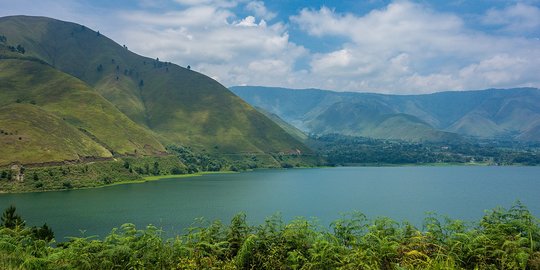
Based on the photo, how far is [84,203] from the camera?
10912 centimetres

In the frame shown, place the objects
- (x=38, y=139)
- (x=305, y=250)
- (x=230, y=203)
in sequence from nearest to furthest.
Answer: (x=305, y=250)
(x=230, y=203)
(x=38, y=139)

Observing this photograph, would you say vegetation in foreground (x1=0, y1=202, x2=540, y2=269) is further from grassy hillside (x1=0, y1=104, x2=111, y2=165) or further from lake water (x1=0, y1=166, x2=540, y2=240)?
grassy hillside (x1=0, y1=104, x2=111, y2=165)

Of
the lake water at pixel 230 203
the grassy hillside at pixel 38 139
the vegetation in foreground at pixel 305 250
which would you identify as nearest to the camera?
the vegetation in foreground at pixel 305 250

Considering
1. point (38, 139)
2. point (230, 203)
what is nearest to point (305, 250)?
point (230, 203)

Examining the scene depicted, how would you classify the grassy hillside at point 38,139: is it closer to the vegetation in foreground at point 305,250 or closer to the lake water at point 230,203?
→ the lake water at point 230,203

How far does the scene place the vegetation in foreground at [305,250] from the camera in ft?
55.2

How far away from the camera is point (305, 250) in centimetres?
1895

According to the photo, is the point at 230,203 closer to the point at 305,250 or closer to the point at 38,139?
the point at 38,139

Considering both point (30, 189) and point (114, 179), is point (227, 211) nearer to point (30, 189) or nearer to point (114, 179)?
point (30, 189)

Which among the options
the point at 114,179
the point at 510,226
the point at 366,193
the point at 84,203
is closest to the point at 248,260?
the point at 510,226

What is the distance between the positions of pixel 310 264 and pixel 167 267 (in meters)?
5.95

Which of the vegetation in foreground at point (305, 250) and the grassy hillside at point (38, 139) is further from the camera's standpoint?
the grassy hillside at point (38, 139)

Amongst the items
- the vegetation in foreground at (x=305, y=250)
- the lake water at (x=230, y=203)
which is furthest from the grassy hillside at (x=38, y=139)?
the vegetation in foreground at (x=305, y=250)

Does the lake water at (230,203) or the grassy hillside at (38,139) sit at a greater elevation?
the grassy hillside at (38,139)
